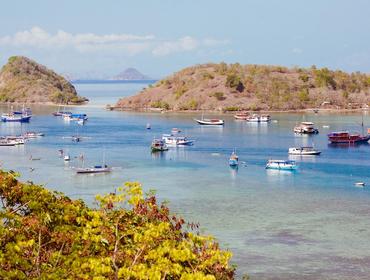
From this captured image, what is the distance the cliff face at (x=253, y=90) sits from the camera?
166m

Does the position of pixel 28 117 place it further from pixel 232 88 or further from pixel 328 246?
pixel 328 246

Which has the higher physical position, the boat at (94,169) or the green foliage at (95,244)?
the green foliage at (95,244)

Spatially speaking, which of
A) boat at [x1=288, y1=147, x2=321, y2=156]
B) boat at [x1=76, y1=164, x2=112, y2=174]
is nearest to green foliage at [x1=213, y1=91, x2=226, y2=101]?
boat at [x1=288, y1=147, x2=321, y2=156]

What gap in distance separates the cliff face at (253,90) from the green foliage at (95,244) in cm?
14449

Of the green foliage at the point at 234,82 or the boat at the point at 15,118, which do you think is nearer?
the boat at the point at 15,118

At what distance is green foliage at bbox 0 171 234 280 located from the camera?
46.7ft

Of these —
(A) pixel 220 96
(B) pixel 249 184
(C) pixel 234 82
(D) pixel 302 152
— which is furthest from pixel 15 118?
(B) pixel 249 184

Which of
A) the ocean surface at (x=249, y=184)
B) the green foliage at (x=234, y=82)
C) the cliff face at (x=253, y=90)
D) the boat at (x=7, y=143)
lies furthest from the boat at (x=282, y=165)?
the green foliage at (x=234, y=82)

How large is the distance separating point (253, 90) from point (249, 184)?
114226mm

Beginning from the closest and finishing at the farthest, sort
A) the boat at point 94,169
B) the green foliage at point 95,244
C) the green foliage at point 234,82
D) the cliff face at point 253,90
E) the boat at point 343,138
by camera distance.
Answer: the green foliage at point 95,244 < the boat at point 94,169 < the boat at point 343,138 < the cliff face at point 253,90 < the green foliage at point 234,82

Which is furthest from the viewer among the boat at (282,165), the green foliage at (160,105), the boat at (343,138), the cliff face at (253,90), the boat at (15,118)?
the green foliage at (160,105)

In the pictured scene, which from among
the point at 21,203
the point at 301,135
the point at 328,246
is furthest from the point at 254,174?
the point at 21,203

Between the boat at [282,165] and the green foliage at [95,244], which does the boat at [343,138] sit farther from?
the green foliage at [95,244]

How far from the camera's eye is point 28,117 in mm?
135500
